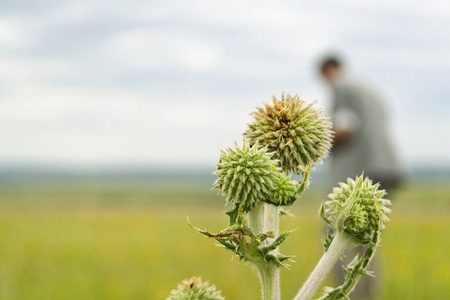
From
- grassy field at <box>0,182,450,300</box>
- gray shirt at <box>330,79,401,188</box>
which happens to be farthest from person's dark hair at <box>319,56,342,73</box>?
grassy field at <box>0,182,450,300</box>

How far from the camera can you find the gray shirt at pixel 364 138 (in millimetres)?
8492

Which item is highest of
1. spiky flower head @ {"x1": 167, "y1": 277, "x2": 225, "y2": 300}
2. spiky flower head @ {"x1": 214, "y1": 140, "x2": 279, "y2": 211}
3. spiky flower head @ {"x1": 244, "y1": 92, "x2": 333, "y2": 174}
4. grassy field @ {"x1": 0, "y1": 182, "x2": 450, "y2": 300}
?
spiky flower head @ {"x1": 244, "y1": 92, "x2": 333, "y2": 174}

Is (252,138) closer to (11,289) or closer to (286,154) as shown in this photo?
(286,154)

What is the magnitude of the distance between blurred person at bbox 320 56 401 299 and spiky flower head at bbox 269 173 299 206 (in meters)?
6.48

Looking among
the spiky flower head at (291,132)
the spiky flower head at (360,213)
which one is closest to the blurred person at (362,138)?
the spiky flower head at (291,132)

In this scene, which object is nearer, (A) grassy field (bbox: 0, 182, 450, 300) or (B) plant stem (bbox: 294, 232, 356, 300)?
(B) plant stem (bbox: 294, 232, 356, 300)

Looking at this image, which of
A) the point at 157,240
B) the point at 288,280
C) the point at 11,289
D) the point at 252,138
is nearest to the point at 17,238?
the point at 157,240

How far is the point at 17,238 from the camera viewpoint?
15.0m

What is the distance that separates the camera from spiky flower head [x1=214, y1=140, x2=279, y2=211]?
195 cm

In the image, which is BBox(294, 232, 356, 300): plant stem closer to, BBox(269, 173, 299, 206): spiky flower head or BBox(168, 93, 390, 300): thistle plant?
BBox(168, 93, 390, 300): thistle plant

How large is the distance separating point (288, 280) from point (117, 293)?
2991 mm

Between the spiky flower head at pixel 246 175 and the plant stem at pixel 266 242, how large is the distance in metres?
0.04

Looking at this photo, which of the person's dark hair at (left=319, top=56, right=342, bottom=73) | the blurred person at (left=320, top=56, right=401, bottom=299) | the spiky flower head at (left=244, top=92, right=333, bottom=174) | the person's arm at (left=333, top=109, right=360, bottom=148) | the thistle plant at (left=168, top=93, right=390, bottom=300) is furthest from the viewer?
the person's dark hair at (left=319, top=56, right=342, bottom=73)

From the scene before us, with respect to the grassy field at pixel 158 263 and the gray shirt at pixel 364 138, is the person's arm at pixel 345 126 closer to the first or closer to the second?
the gray shirt at pixel 364 138
